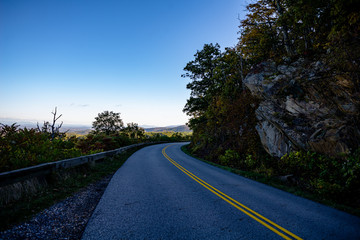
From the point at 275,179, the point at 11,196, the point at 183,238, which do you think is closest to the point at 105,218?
the point at 183,238

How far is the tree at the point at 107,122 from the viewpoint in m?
35.9

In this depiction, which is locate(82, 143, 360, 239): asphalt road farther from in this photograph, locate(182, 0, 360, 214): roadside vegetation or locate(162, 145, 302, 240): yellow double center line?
locate(182, 0, 360, 214): roadside vegetation

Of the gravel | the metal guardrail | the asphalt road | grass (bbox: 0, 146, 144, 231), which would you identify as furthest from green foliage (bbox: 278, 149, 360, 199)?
the metal guardrail

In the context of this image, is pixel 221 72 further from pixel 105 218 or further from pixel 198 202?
pixel 105 218

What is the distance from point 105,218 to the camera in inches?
140

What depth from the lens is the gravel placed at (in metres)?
2.77

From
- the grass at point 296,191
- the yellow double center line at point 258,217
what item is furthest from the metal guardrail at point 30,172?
the grass at point 296,191

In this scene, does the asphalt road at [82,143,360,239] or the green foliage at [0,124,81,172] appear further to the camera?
the green foliage at [0,124,81,172]

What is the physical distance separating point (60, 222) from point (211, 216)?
3.45 metres

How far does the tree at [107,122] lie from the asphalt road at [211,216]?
3377cm

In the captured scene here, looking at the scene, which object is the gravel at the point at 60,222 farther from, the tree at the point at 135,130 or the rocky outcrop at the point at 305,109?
the tree at the point at 135,130

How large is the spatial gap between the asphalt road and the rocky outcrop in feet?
12.0

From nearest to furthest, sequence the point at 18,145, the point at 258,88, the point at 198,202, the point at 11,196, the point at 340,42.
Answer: the point at 11,196
the point at 198,202
the point at 18,145
the point at 340,42
the point at 258,88

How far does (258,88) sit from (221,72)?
6.39 metres
